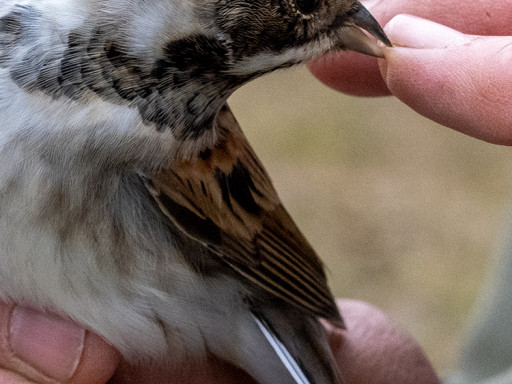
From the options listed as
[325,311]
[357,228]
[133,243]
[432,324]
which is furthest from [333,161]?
[133,243]

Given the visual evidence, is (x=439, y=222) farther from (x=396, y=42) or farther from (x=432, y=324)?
(x=396, y=42)

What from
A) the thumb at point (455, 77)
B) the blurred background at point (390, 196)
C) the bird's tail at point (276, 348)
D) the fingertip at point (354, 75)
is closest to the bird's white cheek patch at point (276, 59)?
the thumb at point (455, 77)

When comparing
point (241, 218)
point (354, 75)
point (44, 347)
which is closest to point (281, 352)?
point (241, 218)

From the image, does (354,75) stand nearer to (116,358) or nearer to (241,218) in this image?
(241,218)

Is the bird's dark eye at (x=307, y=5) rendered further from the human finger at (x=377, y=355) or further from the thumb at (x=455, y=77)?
the human finger at (x=377, y=355)

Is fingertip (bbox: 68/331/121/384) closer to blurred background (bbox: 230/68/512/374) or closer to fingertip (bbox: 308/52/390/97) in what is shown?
fingertip (bbox: 308/52/390/97)

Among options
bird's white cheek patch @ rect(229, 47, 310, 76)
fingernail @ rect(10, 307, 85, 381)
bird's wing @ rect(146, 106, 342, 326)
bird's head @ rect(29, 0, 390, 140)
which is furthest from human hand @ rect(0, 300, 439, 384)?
bird's white cheek patch @ rect(229, 47, 310, 76)

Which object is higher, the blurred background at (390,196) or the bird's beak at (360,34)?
the bird's beak at (360,34)
